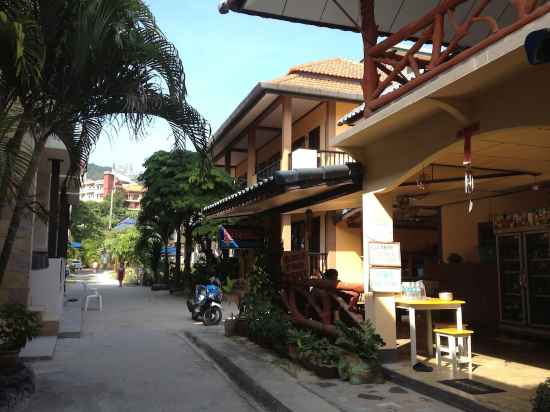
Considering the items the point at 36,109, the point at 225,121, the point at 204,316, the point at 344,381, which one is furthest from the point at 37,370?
the point at 225,121

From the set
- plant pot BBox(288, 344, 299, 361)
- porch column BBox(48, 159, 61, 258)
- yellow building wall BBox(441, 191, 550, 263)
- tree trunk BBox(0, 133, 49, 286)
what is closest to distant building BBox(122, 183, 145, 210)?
porch column BBox(48, 159, 61, 258)

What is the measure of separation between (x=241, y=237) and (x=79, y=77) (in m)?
5.05

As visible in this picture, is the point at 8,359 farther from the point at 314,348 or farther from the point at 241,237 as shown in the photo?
the point at 241,237

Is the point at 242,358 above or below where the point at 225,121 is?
below

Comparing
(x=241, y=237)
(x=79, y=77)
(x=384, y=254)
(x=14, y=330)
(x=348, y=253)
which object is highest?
(x=79, y=77)

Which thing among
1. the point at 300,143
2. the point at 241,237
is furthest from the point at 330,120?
the point at 241,237

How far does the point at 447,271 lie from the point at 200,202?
12.5 m

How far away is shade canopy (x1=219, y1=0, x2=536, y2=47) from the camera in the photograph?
26.7 ft

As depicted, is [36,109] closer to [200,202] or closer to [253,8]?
[253,8]

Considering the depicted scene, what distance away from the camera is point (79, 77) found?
6.05m

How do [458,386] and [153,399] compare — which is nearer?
[458,386]

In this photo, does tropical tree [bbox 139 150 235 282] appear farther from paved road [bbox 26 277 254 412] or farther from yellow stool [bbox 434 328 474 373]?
yellow stool [bbox 434 328 474 373]

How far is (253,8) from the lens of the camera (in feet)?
26.9

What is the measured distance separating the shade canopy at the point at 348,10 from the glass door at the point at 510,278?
3.74 m
